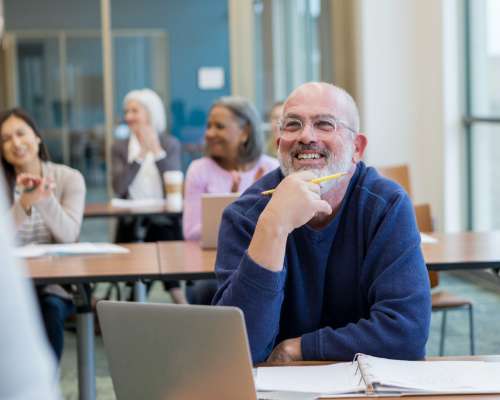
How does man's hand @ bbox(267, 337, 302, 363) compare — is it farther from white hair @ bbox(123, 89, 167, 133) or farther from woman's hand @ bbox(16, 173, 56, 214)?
white hair @ bbox(123, 89, 167, 133)

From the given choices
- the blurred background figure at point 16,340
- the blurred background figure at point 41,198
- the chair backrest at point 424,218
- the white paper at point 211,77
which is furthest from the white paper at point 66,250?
the white paper at point 211,77

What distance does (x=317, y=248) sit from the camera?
2199mm

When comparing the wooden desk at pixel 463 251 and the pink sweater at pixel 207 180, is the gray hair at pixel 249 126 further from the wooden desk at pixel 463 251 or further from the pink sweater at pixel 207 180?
the wooden desk at pixel 463 251

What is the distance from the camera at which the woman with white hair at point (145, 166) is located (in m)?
5.80

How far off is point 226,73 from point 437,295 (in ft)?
13.9

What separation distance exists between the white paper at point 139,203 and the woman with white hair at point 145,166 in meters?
0.11

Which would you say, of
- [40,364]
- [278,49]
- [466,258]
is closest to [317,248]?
[466,258]

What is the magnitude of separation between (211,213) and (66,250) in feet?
2.02

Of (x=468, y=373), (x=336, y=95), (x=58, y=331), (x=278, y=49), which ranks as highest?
(x=278, y=49)

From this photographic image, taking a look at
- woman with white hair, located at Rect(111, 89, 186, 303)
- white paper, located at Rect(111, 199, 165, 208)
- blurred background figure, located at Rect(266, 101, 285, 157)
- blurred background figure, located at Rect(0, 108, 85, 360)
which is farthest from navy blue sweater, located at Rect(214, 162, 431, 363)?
woman with white hair, located at Rect(111, 89, 186, 303)

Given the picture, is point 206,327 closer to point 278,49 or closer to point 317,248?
point 317,248

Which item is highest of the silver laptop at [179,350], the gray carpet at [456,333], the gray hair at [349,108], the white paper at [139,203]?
the gray hair at [349,108]

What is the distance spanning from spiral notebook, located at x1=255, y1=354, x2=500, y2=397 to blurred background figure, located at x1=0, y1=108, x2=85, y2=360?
1993 mm

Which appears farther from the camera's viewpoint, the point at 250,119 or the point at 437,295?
the point at 250,119
